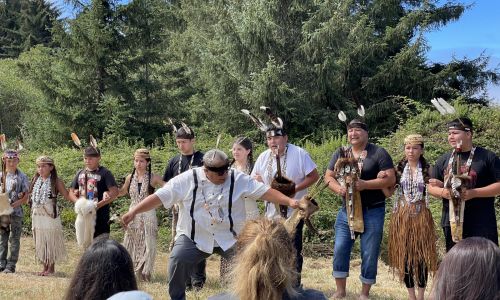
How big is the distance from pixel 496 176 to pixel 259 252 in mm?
3392

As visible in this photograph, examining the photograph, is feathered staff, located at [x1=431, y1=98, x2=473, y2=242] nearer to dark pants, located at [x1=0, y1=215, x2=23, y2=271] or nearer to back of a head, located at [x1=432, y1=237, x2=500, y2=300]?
back of a head, located at [x1=432, y1=237, x2=500, y2=300]

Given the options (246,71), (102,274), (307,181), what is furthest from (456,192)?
(246,71)

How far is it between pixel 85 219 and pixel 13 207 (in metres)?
1.37

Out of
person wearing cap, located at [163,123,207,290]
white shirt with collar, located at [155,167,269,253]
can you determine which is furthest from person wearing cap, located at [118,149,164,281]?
white shirt with collar, located at [155,167,269,253]

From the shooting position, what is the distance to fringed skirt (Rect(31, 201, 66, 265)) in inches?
322

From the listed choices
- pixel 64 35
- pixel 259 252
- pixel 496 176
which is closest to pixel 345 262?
pixel 496 176

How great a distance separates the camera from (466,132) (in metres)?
5.74

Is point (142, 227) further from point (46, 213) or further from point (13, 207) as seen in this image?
point (13, 207)

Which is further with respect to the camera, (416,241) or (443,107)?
(443,107)

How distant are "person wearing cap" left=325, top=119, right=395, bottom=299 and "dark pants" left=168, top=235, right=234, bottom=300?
170 centimetres

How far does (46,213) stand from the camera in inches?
324

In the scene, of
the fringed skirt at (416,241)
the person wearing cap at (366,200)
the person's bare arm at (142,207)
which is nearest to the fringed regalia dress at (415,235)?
the fringed skirt at (416,241)

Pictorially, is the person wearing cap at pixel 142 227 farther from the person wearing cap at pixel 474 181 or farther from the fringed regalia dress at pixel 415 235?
the person wearing cap at pixel 474 181

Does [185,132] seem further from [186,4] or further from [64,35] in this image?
[186,4]
